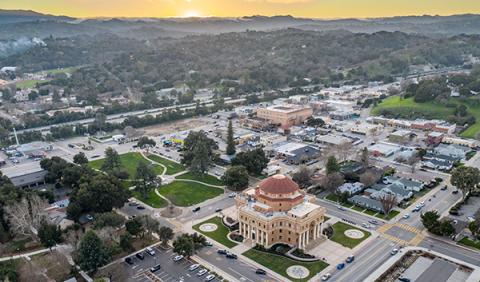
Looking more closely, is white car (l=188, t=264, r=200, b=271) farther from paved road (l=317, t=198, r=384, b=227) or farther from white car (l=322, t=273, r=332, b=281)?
paved road (l=317, t=198, r=384, b=227)

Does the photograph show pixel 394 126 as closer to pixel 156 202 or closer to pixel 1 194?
pixel 156 202

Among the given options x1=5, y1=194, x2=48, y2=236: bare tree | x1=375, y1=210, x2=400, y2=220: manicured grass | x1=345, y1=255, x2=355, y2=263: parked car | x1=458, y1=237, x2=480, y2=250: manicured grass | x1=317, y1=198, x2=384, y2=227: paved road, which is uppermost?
x1=5, y1=194, x2=48, y2=236: bare tree

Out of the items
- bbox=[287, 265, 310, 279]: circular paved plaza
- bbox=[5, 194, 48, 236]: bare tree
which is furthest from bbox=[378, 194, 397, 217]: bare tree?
bbox=[5, 194, 48, 236]: bare tree

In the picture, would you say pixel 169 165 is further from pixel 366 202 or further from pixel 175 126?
pixel 366 202

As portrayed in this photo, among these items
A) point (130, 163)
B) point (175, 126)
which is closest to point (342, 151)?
point (130, 163)

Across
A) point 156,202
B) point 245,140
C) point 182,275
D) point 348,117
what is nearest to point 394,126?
point 348,117
